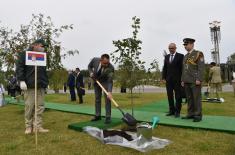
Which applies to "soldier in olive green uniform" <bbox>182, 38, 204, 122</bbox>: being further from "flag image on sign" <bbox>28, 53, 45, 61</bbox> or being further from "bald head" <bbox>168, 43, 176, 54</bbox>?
"flag image on sign" <bbox>28, 53, 45, 61</bbox>

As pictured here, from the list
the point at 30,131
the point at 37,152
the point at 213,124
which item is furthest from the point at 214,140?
the point at 30,131

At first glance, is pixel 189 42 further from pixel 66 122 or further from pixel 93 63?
pixel 66 122

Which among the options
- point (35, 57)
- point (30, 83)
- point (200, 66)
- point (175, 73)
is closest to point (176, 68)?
point (175, 73)

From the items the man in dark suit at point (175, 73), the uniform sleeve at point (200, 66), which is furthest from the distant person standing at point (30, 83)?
the uniform sleeve at point (200, 66)

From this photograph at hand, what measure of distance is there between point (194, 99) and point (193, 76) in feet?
1.80

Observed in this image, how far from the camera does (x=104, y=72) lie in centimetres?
736

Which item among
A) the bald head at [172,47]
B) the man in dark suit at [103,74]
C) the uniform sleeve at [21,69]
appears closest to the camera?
the uniform sleeve at [21,69]

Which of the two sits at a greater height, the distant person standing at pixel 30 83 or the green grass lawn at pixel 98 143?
the distant person standing at pixel 30 83

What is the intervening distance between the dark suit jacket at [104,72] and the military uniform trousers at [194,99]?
1.89m

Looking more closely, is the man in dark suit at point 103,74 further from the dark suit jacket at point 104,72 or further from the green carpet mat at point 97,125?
the green carpet mat at point 97,125

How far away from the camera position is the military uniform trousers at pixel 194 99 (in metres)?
7.30

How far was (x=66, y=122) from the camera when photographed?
8.08 meters

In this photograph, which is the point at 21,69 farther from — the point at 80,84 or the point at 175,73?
the point at 80,84

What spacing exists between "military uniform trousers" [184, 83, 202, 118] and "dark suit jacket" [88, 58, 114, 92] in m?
1.89
